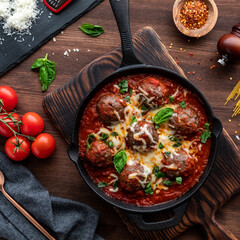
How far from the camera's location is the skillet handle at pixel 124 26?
3.93 metres

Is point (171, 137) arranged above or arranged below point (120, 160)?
above

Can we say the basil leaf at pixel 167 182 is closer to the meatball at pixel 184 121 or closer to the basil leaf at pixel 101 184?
the meatball at pixel 184 121

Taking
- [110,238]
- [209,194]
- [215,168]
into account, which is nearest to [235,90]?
[215,168]

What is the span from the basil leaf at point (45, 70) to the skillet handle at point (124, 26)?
114cm

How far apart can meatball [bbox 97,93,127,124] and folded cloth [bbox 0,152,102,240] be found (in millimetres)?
1291

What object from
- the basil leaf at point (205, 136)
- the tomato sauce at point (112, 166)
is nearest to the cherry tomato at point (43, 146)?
the tomato sauce at point (112, 166)

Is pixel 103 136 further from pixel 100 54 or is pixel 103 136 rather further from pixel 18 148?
pixel 100 54

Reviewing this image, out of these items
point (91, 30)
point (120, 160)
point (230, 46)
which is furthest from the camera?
point (91, 30)

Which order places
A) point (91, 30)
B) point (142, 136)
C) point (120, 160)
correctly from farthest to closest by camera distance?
point (91, 30) → point (120, 160) → point (142, 136)

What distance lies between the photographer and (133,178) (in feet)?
12.4

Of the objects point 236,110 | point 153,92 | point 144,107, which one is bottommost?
point 236,110

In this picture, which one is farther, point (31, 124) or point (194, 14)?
point (194, 14)

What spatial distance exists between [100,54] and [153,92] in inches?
46.5

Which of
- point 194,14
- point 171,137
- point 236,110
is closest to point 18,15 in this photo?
point 194,14
